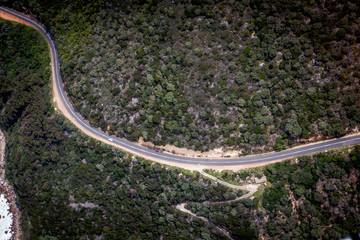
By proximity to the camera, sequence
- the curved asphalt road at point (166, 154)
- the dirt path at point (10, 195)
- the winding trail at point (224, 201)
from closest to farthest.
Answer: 1. the curved asphalt road at point (166, 154)
2. the winding trail at point (224, 201)
3. the dirt path at point (10, 195)

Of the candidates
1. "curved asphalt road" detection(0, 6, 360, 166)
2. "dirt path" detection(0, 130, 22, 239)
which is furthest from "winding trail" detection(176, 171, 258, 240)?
"dirt path" detection(0, 130, 22, 239)

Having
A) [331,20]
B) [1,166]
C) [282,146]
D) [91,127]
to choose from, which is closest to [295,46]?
[331,20]

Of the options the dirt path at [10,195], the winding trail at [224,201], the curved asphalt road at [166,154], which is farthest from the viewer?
the dirt path at [10,195]

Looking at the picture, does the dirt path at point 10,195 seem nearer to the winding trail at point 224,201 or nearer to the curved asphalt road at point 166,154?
the curved asphalt road at point 166,154

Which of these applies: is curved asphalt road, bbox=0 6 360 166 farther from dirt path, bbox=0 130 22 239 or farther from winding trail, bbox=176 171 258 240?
dirt path, bbox=0 130 22 239

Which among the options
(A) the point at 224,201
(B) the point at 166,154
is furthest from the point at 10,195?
(A) the point at 224,201

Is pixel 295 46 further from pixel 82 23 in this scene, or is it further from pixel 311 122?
pixel 82 23

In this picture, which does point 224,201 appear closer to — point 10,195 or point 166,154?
point 166,154

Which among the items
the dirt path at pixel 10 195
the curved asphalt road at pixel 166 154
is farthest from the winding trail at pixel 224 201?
the dirt path at pixel 10 195
